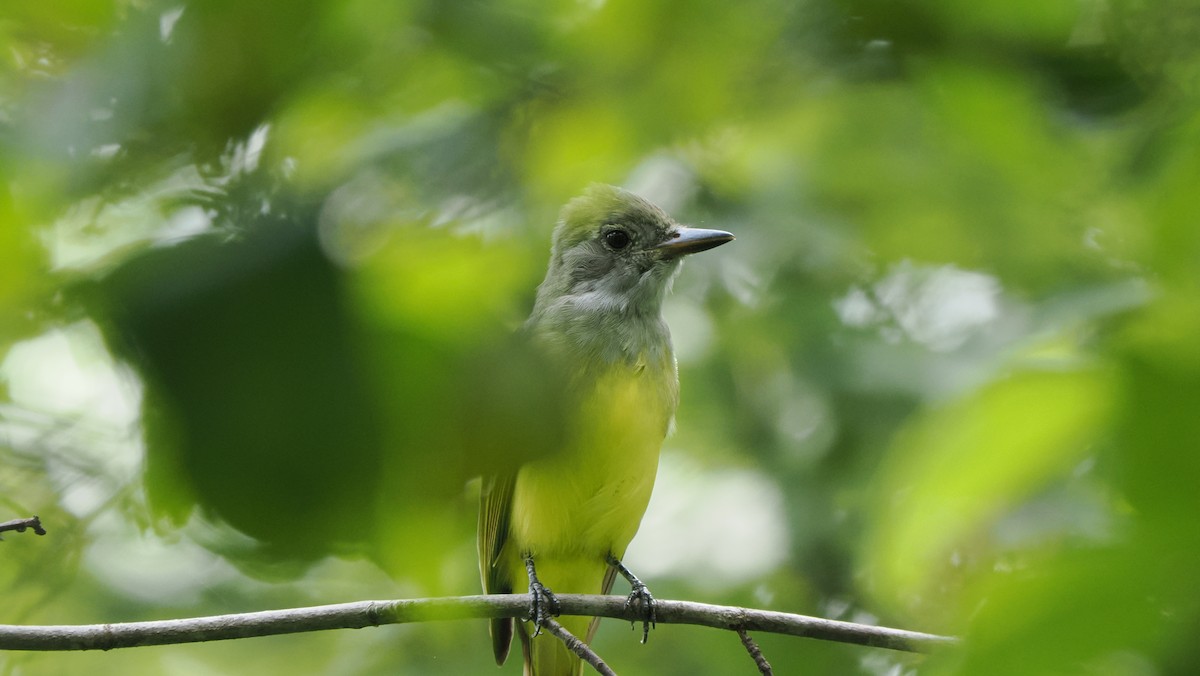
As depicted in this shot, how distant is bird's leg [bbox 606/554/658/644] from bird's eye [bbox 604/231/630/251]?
137cm

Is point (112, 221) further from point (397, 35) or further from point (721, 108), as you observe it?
point (721, 108)

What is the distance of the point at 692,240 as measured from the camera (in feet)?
13.1

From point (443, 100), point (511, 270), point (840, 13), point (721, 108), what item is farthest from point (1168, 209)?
point (721, 108)

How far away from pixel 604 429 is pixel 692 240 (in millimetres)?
782

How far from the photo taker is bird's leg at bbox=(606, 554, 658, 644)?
3475mm

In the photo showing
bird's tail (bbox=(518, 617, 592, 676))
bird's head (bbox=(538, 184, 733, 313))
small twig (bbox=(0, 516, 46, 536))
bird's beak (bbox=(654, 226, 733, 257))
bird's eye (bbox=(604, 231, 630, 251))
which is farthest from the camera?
bird's eye (bbox=(604, 231, 630, 251))

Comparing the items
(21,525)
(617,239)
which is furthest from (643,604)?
(21,525)

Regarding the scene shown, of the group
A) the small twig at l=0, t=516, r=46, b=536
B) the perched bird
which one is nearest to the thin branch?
the small twig at l=0, t=516, r=46, b=536

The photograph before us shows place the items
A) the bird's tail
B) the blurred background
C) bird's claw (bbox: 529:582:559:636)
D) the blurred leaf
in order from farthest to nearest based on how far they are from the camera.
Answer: the bird's tail < bird's claw (bbox: 529:582:559:636) < the blurred leaf < the blurred background

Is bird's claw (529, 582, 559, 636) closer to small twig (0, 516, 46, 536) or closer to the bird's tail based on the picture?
the bird's tail

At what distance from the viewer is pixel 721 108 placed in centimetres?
270

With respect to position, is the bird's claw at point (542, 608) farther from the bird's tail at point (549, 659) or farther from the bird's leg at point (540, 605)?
the bird's tail at point (549, 659)

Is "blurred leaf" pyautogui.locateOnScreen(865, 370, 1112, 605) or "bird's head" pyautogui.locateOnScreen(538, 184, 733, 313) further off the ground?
"blurred leaf" pyautogui.locateOnScreen(865, 370, 1112, 605)

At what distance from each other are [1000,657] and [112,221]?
0.58 meters
